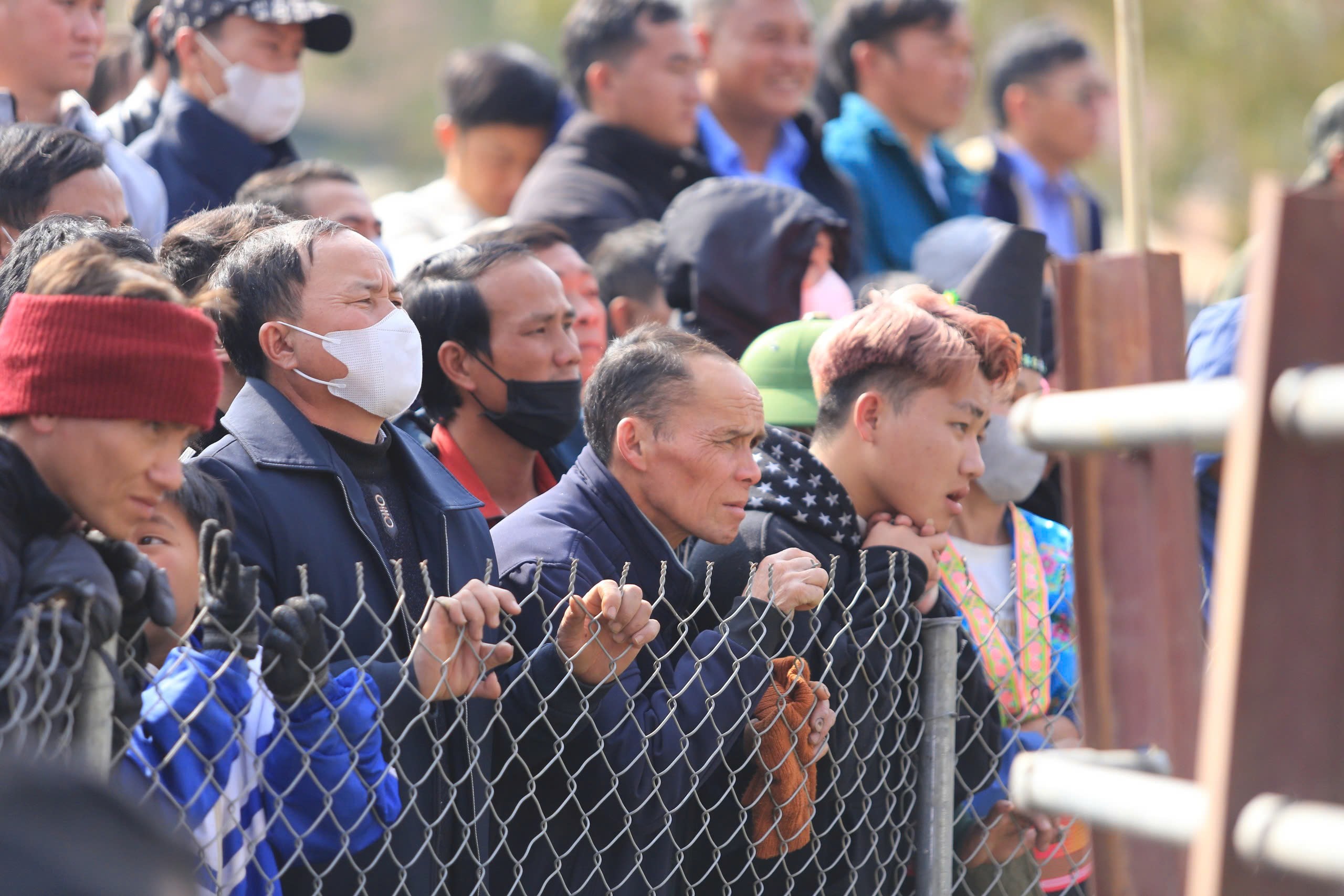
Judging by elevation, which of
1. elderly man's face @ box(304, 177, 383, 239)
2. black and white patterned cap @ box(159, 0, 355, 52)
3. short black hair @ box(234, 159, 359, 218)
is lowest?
elderly man's face @ box(304, 177, 383, 239)

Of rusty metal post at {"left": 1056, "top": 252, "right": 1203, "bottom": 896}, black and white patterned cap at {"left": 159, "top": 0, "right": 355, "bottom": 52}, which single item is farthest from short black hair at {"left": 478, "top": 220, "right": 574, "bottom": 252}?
rusty metal post at {"left": 1056, "top": 252, "right": 1203, "bottom": 896}

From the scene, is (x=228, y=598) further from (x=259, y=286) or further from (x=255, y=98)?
(x=255, y=98)

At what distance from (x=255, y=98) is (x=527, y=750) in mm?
3215

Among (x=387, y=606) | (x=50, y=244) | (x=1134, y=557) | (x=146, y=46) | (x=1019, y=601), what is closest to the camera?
(x=1134, y=557)

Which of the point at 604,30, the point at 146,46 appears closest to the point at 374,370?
the point at 146,46

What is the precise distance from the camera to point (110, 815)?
103cm

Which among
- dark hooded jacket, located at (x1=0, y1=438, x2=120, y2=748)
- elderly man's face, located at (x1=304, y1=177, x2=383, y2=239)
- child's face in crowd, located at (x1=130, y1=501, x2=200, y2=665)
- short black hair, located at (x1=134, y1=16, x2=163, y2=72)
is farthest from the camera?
short black hair, located at (x1=134, y1=16, x2=163, y2=72)

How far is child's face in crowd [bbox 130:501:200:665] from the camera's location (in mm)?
2695

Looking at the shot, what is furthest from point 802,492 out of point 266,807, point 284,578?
point 266,807

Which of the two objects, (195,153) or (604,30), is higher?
(604,30)

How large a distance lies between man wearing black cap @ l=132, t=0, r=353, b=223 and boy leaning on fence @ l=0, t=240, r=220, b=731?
8.91 feet

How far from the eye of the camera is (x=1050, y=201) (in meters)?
7.66

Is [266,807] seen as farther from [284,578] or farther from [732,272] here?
[732,272]

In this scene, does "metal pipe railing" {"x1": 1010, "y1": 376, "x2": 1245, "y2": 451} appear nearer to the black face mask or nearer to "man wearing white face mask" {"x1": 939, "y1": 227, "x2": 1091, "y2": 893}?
"man wearing white face mask" {"x1": 939, "y1": 227, "x2": 1091, "y2": 893}
